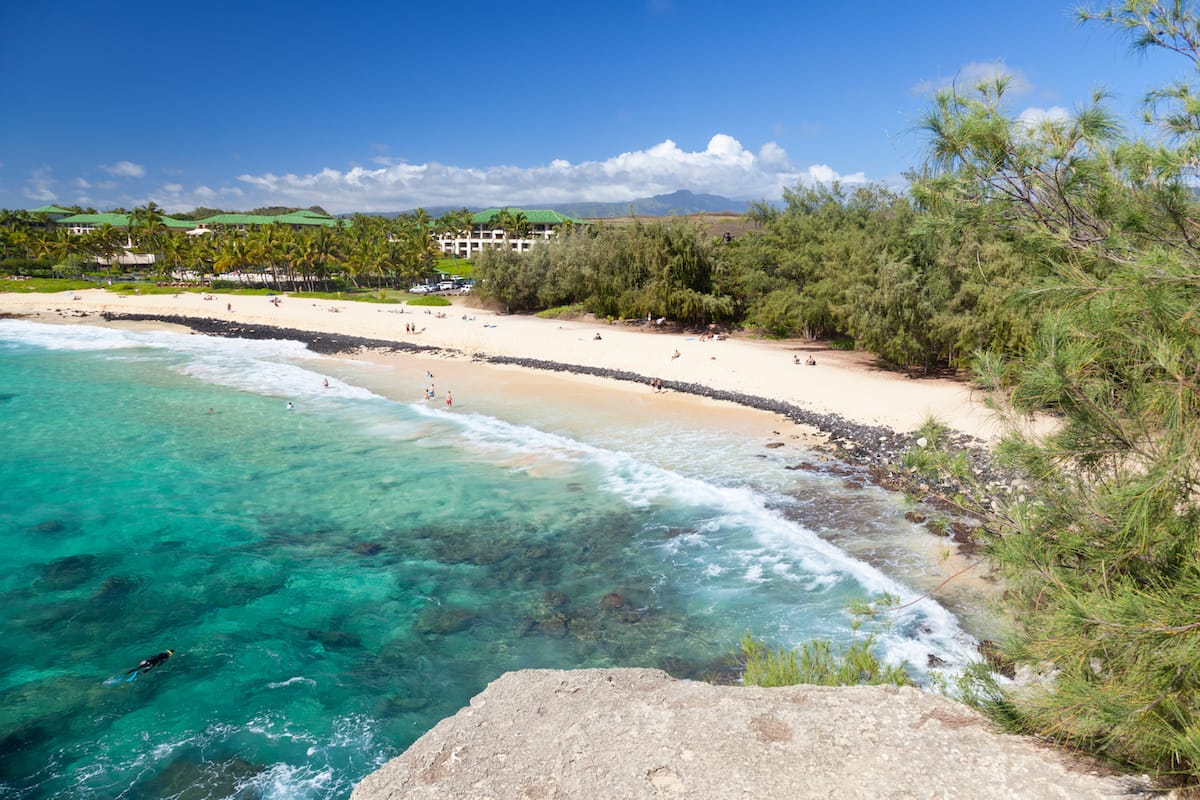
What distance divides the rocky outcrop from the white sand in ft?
9.99

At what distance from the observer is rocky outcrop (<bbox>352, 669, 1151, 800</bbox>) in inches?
227

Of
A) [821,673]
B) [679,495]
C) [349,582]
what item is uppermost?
[821,673]

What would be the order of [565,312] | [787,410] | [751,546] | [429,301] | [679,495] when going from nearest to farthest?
1. [751,546]
2. [679,495]
3. [787,410]
4. [565,312]
5. [429,301]

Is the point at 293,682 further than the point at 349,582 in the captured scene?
No

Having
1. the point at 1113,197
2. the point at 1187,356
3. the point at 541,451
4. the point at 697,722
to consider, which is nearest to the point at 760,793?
the point at 697,722

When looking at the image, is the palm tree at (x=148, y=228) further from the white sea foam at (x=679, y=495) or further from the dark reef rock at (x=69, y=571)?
the dark reef rock at (x=69, y=571)

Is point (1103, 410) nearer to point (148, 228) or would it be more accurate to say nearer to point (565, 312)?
point (565, 312)

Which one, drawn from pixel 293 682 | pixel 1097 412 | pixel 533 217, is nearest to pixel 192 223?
pixel 533 217

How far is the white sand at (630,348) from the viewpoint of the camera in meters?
28.5

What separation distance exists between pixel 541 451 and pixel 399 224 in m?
104

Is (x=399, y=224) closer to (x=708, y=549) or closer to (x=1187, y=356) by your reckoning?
(x=708, y=549)

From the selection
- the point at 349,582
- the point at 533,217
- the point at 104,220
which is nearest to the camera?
the point at 349,582

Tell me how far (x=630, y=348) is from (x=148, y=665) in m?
33.3

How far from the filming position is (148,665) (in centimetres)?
1260
